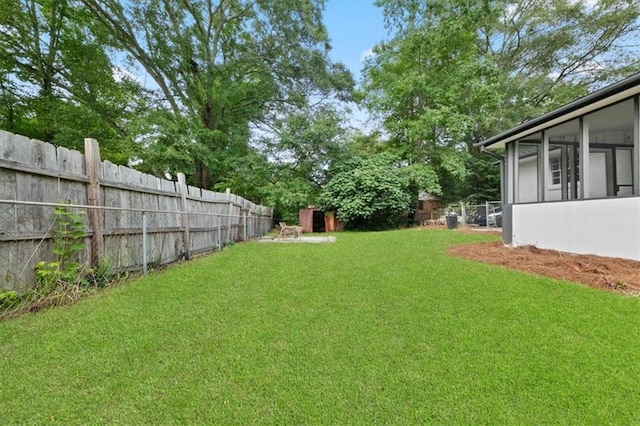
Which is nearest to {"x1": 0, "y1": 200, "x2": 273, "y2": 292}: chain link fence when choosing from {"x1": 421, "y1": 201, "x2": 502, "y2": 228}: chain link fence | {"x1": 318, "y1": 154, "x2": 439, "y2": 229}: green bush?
{"x1": 318, "y1": 154, "x2": 439, "y2": 229}: green bush

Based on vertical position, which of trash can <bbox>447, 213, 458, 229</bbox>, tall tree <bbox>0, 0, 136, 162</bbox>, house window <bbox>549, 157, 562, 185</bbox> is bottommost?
trash can <bbox>447, 213, 458, 229</bbox>

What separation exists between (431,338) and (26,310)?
3.87 meters

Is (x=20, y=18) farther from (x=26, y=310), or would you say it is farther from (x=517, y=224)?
(x=517, y=224)

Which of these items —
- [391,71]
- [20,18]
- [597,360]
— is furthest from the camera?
[391,71]

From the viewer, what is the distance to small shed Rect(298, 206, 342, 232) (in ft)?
51.5

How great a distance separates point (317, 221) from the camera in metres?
16.1

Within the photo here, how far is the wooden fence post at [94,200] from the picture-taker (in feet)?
12.6

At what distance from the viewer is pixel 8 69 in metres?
11.2

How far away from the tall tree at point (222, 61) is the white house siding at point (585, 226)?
12499 mm

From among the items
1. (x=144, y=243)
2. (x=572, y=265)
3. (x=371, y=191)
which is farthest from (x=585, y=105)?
(x=371, y=191)

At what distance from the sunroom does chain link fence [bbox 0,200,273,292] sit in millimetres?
7944

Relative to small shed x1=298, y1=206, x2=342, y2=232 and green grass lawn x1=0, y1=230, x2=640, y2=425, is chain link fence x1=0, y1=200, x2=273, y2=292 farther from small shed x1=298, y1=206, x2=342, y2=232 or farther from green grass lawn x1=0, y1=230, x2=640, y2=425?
small shed x1=298, y1=206, x2=342, y2=232

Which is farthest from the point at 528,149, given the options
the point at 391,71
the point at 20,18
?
the point at 20,18

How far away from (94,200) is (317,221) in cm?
1256
